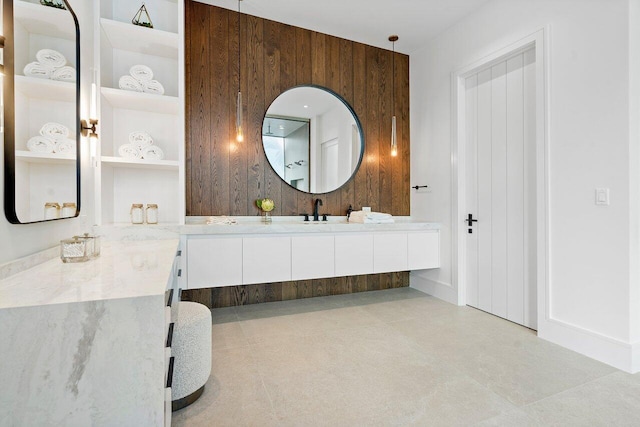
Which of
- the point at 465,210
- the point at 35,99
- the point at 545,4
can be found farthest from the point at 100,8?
the point at 465,210

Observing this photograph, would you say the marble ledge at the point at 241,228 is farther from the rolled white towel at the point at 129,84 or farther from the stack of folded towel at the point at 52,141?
the rolled white towel at the point at 129,84

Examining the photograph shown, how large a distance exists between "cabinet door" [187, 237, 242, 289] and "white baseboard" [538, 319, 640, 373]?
95.5 inches

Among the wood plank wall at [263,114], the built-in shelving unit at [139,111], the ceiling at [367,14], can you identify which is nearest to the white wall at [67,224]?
the built-in shelving unit at [139,111]

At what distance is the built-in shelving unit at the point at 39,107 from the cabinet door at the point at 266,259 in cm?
134

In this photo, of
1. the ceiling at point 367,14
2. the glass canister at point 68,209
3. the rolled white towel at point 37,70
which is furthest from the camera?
the ceiling at point 367,14

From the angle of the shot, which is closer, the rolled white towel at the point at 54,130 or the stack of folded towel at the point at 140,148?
the rolled white towel at the point at 54,130

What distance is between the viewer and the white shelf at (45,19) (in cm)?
127

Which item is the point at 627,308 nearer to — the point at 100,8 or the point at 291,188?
the point at 291,188

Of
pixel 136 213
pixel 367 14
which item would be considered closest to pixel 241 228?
pixel 136 213

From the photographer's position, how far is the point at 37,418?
2.56 ft

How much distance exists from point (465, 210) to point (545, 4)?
70.6 inches

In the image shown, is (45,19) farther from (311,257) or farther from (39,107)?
(311,257)

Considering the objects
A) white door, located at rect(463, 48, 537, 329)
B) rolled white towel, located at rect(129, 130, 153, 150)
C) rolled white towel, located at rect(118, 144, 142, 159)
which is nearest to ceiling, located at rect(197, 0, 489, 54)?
white door, located at rect(463, 48, 537, 329)

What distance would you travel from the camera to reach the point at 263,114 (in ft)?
11.0
